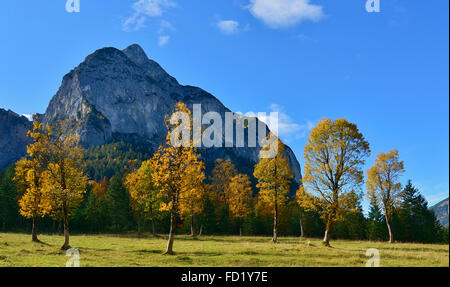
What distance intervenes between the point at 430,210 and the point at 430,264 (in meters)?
62.4

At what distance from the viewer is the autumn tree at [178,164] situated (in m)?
24.5

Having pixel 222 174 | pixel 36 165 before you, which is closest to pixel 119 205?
pixel 222 174

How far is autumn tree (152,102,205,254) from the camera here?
24547 mm

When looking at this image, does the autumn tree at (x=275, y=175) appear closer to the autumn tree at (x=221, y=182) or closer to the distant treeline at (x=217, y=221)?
the autumn tree at (x=221, y=182)

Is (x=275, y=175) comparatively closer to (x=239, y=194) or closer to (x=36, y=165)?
(x=239, y=194)

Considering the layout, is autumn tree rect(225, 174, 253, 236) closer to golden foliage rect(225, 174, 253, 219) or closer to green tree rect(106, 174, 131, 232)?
golden foliage rect(225, 174, 253, 219)

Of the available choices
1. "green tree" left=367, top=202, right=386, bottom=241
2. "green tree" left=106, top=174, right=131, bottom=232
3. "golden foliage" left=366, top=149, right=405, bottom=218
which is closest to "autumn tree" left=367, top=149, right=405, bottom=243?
"golden foliage" left=366, top=149, right=405, bottom=218

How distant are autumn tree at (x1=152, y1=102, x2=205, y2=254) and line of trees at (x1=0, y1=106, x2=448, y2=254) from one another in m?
0.09

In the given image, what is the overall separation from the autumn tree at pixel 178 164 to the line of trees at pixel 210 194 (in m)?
0.09

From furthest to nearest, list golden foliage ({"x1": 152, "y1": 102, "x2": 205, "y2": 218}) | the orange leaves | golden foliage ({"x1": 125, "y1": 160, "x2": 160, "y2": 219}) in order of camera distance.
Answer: golden foliage ({"x1": 125, "y1": 160, "x2": 160, "y2": 219}) < the orange leaves < golden foliage ({"x1": 152, "y1": 102, "x2": 205, "y2": 218})

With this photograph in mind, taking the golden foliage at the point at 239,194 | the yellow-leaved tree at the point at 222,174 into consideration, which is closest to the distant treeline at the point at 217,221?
the yellow-leaved tree at the point at 222,174

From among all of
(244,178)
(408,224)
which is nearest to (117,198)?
(244,178)

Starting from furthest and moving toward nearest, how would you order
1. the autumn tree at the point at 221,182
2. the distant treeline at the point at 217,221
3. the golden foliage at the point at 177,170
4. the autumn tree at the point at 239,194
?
1. the distant treeline at the point at 217,221
2. the autumn tree at the point at 221,182
3. the autumn tree at the point at 239,194
4. the golden foliage at the point at 177,170

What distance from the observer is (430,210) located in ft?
225
